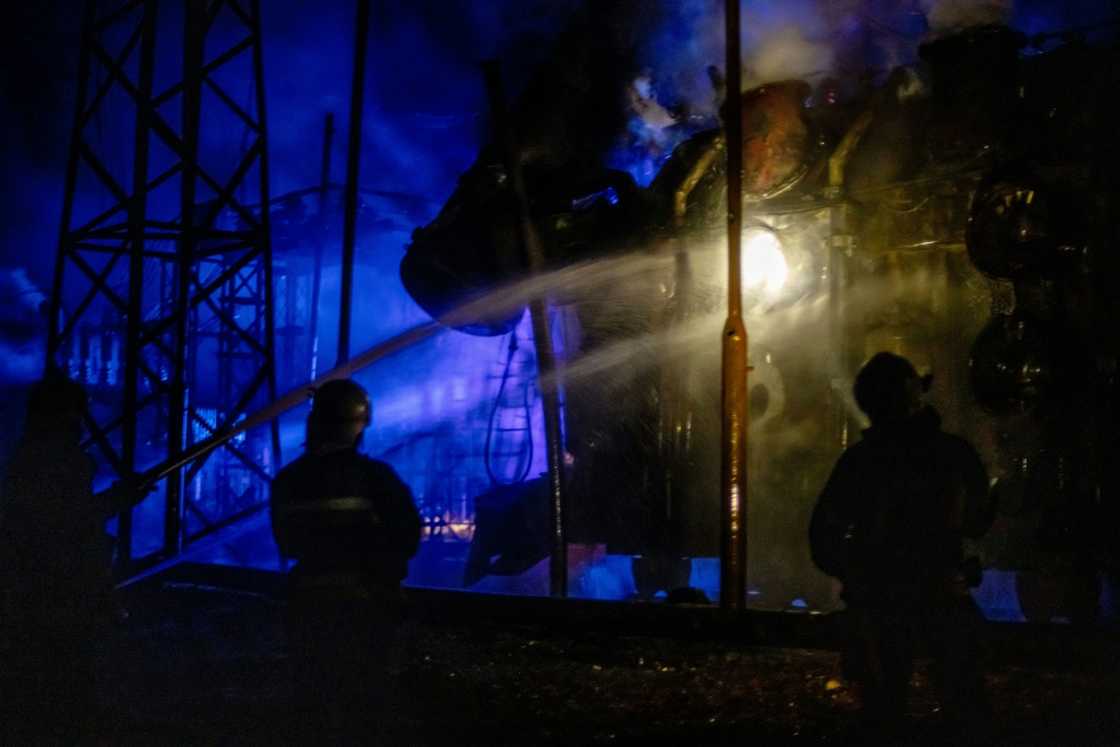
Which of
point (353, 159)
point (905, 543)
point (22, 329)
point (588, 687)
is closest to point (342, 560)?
point (588, 687)

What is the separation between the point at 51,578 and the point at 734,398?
13.1ft

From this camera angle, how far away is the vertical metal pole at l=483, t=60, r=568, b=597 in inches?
319

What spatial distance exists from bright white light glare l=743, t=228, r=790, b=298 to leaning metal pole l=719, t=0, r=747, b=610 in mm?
3181

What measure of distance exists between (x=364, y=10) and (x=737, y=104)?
574 centimetres

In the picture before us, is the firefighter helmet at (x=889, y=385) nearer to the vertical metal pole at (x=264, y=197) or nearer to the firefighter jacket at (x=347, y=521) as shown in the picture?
the firefighter jacket at (x=347, y=521)

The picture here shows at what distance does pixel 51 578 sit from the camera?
4684 mm

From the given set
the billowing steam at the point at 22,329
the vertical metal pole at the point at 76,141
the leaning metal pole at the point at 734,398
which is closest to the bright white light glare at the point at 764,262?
the leaning metal pole at the point at 734,398

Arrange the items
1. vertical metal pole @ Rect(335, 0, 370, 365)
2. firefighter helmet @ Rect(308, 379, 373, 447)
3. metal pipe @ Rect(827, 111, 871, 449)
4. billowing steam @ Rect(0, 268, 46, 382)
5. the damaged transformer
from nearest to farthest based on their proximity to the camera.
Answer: firefighter helmet @ Rect(308, 379, 373, 447)
the damaged transformer
metal pipe @ Rect(827, 111, 871, 449)
vertical metal pole @ Rect(335, 0, 370, 365)
billowing steam @ Rect(0, 268, 46, 382)

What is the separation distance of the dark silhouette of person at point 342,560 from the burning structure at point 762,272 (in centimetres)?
364

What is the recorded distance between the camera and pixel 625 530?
10.1 meters

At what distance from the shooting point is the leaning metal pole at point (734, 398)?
6.10 metres

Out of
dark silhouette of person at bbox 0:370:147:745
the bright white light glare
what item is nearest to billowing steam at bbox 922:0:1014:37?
the bright white light glare

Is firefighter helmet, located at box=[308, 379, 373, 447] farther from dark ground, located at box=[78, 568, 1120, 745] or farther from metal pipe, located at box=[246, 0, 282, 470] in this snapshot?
metal pipe, located at box=[246, 0, 282, 470]

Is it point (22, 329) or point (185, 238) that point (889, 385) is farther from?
point (22, 329)
